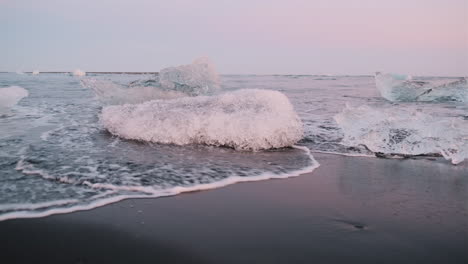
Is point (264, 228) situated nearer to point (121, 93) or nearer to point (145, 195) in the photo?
point (145, 195)

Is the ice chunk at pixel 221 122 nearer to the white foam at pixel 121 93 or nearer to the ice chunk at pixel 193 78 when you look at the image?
the white foam at pixel 121 93

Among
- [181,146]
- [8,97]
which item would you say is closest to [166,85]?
[8,97]

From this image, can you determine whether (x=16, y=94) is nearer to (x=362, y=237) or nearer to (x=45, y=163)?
(x=45, y=163)

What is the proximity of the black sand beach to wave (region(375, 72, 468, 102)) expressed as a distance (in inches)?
394

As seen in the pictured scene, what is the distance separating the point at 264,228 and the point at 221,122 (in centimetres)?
269

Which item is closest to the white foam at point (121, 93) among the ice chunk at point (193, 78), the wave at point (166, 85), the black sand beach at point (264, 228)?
the wave at point (166, 85)

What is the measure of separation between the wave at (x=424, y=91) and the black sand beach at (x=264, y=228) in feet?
32.8

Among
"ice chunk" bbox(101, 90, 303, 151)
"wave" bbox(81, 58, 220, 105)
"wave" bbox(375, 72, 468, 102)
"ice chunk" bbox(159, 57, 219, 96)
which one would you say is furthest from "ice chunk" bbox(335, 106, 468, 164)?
"wave" bbox(375, 72, 468, 102)

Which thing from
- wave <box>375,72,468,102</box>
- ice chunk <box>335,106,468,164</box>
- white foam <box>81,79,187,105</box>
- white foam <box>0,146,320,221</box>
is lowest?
white foam <box>0,146,320,221</box>

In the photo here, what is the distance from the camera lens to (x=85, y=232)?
1.97 metres

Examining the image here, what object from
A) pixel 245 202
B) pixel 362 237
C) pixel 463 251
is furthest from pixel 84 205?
pixel 463 251

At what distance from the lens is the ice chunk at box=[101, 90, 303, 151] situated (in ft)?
14.5

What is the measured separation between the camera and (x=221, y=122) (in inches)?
182

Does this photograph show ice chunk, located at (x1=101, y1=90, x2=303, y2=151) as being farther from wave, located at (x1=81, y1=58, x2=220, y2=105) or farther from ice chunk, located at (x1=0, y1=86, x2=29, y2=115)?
ice chunk, located at (x1=0, y1=86, x2=29, y2=115)
